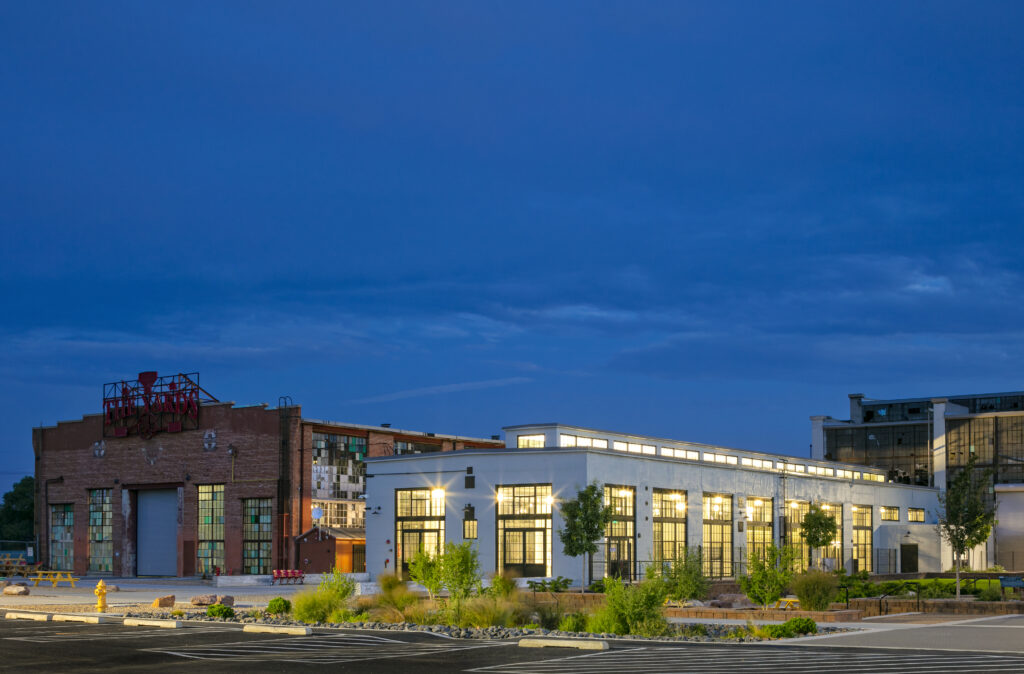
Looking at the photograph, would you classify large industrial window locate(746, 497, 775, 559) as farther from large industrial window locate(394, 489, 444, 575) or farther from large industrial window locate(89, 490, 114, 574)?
large industrial window locate(89, 490, 114, 574)

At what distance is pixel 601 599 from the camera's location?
117ft

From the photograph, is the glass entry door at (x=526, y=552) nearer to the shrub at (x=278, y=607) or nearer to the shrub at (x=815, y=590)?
the shrub at (x=278, y=607)

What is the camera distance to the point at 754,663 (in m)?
20.1

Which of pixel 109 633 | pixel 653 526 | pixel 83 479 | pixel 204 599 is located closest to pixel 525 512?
pixel 653 526

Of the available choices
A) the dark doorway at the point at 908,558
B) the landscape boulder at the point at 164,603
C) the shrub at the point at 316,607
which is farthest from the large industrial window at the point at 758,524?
the shrub at the point at 316,607

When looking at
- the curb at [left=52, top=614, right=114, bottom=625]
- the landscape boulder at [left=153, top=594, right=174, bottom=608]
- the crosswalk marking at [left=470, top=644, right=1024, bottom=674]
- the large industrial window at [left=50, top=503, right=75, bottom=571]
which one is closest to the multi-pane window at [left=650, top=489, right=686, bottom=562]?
the landscape boulder at [left=153, top=594, right=174, bottom=608]

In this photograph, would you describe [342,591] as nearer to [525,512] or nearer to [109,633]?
[109,633]

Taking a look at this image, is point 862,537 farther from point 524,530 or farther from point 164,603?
point 164,603

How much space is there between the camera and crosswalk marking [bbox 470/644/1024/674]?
62.1 ft

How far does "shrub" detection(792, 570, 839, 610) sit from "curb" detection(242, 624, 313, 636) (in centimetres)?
1287

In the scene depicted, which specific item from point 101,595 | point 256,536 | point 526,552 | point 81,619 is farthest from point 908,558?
point 81,619

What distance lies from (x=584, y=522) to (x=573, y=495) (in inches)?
130

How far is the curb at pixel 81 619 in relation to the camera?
30.4 metres

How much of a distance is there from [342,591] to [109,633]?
19.4ft
